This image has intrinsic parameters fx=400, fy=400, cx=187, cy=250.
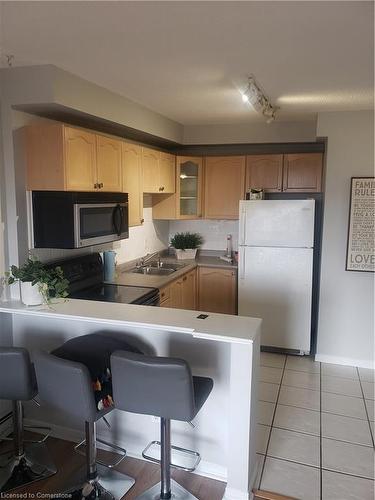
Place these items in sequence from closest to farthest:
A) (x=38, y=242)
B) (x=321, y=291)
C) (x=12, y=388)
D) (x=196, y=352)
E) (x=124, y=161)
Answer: (x=12, y=388), (x=196, y=352), (x=38, y=242), (x=124, y=161), (x=321, y=291)

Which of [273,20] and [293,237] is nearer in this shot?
[273,20]

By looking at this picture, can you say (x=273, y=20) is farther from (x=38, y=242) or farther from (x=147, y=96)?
(x=38, y=242)

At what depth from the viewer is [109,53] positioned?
218cm

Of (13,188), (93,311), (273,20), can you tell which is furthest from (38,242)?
(273,20)

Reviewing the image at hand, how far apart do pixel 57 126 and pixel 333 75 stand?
1.81m

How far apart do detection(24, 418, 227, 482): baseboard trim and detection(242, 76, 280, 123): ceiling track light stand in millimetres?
2387

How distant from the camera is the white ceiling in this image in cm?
167

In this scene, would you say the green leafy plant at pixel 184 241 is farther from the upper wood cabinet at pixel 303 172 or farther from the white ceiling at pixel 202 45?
the white ceiling at pixel 202 45

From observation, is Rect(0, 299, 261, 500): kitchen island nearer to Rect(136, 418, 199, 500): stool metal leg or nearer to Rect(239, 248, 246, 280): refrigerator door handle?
Rect(136, 418, 199, 500): stool metal leg

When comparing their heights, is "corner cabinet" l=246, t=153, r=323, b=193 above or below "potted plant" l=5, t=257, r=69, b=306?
above

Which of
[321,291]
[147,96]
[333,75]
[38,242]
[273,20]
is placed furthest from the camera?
[321,291]

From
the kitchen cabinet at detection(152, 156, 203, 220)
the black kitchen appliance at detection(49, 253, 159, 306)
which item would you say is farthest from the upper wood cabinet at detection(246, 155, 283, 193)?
the black kitchen appliance at detection(49, 253, 159, 306)

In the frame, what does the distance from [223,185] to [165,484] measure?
10.8 ft

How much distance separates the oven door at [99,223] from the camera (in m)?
2.77
